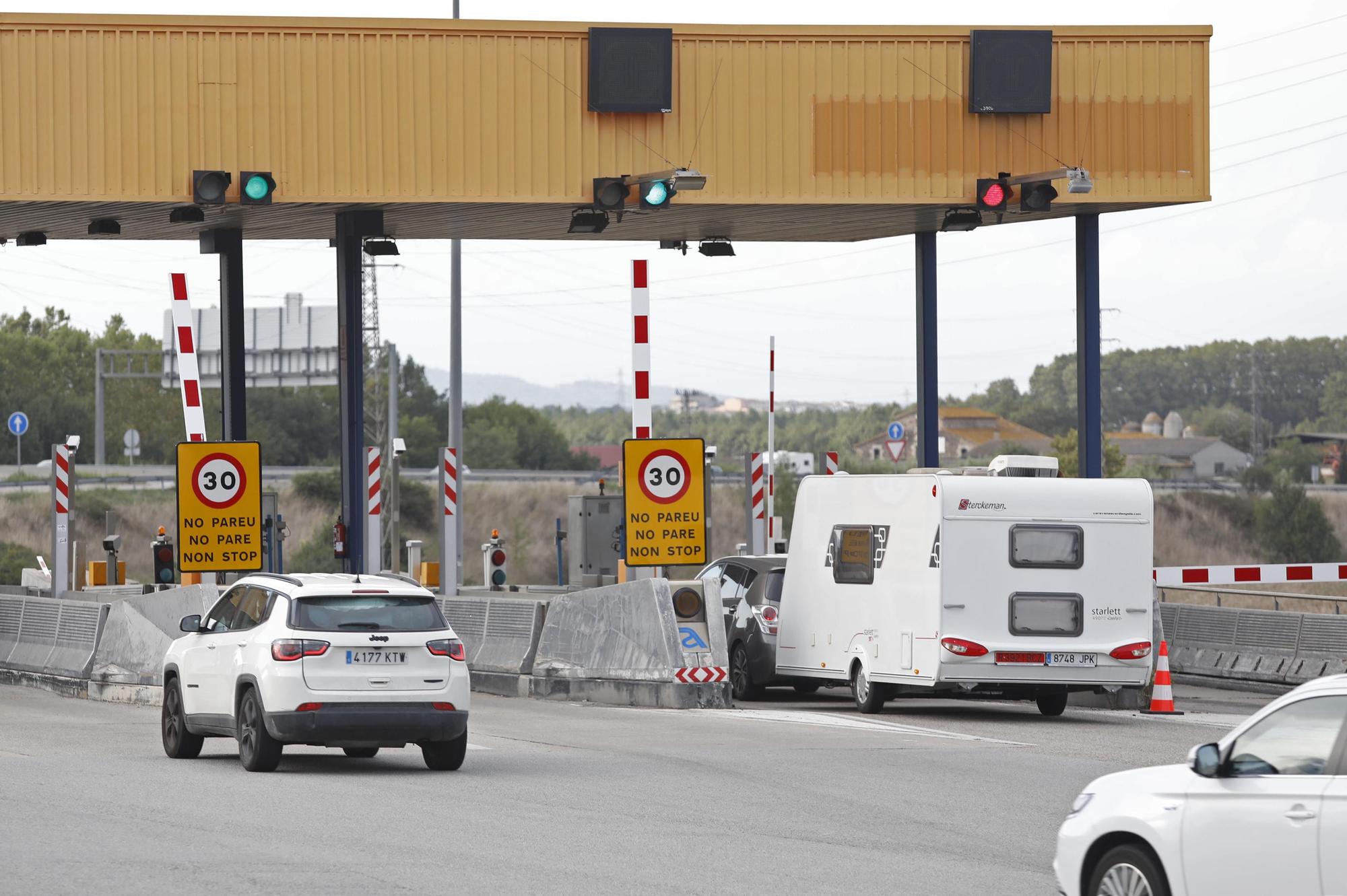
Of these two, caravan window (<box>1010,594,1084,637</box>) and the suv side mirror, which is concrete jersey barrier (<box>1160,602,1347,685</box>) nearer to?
caravan window (<box>1010,594,1084,637</box>)

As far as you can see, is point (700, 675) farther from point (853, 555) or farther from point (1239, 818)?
point (1239, 818)

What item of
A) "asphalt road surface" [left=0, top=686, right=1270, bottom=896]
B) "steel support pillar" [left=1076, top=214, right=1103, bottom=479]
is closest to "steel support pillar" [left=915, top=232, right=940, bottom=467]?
"steel support pillar" [left=1076, top=214, right=1103, bottom=479]

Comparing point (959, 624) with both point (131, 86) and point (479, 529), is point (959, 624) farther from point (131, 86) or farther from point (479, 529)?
point (479, 529)

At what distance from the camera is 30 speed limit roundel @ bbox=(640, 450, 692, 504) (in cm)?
2078

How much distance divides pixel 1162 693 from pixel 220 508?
10.7 metres

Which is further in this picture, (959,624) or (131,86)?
(131,86)

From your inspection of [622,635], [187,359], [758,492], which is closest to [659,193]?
[622,635]

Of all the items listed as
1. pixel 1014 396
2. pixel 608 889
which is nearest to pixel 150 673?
pixel 608 889

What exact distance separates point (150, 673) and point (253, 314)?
55669mm

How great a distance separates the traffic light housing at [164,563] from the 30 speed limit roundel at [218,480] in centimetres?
413

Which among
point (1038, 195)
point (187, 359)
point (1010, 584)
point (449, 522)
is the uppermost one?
point (1038, 195)

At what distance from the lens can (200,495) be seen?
22375mm

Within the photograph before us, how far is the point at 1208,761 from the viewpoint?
7504 mm

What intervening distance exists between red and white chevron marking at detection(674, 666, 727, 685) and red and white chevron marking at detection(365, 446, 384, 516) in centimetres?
671
